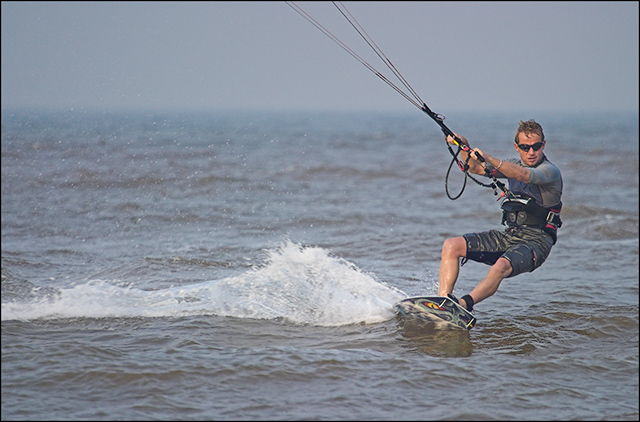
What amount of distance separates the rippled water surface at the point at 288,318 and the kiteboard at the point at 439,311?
12 cm

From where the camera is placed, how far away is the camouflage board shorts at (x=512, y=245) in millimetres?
5125

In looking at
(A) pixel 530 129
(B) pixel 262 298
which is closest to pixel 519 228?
(A) pixel 530 129

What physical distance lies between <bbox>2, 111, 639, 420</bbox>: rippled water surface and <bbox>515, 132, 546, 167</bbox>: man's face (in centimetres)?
147

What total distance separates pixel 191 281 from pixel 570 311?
3.84m

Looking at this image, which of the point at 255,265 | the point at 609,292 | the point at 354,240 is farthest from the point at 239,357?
the point at 354,240

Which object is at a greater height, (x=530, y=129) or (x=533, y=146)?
(x=530, y=129)

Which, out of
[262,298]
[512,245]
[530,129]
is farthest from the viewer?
[262,298]

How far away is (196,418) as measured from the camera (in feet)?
11.6

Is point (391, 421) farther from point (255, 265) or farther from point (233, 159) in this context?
point (233, 159)

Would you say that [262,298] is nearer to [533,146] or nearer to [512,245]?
[512,245]

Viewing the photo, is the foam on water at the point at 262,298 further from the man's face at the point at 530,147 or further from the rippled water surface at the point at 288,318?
the man's face at the point at 530,147

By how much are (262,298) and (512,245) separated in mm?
2296

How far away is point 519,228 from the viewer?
17.5ft

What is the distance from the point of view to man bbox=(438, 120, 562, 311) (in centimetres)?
499
